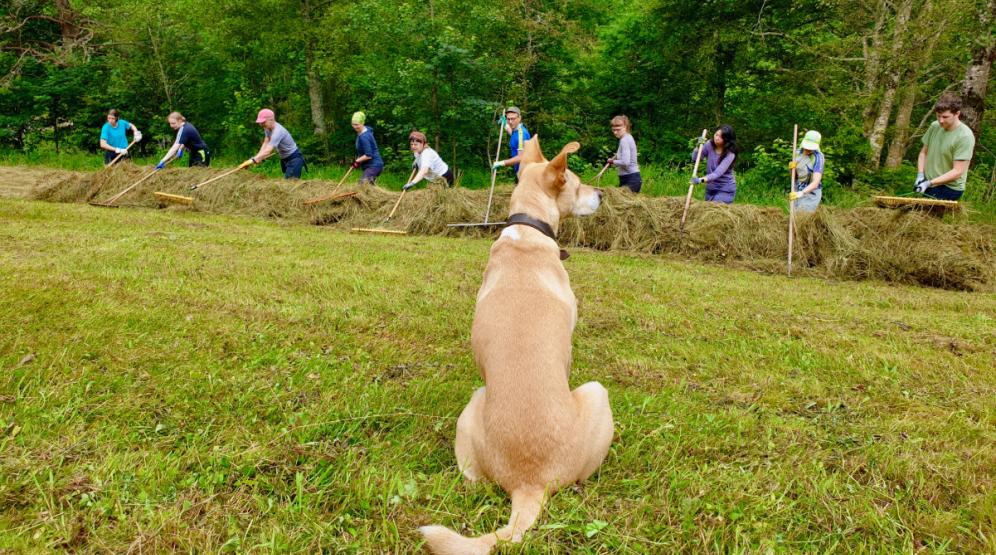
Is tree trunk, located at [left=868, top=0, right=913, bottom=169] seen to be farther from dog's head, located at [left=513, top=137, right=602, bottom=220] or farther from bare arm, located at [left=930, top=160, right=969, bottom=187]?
dog's head, located at [left=513, top=137, right=602, bottom=220]

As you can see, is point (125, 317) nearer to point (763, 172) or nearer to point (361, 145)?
point (361, 145)

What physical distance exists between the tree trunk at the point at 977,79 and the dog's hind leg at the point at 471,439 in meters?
11.0

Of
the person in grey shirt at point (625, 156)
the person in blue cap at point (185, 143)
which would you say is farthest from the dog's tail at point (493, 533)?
the person in blue cap at point (185, 143)

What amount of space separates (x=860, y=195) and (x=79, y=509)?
1383cm

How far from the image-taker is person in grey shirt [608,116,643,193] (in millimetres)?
9703

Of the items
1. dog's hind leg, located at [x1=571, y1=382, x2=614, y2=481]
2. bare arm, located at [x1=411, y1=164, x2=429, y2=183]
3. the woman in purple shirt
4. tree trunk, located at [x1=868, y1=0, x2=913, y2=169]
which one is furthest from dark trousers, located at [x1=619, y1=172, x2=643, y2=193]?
dog's hind leg, located at [x1=571, y1=382, x2=614, y2=481]

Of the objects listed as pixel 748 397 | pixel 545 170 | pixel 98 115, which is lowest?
pixel 748 397

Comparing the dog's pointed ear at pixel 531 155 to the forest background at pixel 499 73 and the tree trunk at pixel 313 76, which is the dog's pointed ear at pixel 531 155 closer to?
the forest background at pixel 499 73

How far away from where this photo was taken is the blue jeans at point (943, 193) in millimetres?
7137

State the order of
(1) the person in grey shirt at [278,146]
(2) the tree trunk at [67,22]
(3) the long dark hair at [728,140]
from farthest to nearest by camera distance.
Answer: (2) the tree trunk at [67,22]
(1) the person in grey shirt at [278,146]
(3) the long dark hair at [728,140]

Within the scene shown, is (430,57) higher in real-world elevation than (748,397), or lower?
higher

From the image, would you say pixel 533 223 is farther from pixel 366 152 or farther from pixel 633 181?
pixel 366 152

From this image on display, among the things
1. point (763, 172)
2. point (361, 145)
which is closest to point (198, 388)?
point (361, 145)

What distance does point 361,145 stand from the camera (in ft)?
39.4
